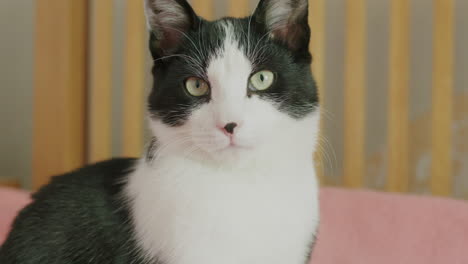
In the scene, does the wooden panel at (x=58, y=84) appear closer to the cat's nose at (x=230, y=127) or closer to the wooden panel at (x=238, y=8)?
the wooden panel at (x=238, y=8)

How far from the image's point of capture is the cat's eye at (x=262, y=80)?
0.66 meters

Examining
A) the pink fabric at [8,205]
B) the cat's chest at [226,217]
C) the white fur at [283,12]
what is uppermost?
the white fur at [283,12]

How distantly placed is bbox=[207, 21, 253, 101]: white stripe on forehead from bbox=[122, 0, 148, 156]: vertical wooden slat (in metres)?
0.83

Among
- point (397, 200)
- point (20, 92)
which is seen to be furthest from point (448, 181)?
point (20, 92)

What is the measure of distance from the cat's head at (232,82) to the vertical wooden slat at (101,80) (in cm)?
80

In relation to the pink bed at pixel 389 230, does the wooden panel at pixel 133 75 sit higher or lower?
higher

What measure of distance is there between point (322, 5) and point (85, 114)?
91 centimetres

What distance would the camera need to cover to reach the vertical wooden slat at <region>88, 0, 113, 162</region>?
1.48 m

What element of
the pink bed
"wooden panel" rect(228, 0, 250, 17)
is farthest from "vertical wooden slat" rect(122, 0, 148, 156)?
the pink bed

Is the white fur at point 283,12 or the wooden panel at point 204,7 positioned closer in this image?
the white fur at point 283,12

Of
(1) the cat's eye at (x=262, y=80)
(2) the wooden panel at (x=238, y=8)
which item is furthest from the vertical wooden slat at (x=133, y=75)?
(1) the cat's eye at (x=262, y=80)

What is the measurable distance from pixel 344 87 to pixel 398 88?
156 millimetres

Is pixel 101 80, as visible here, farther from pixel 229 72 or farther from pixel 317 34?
pixel 229 72

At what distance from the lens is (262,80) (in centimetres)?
67
